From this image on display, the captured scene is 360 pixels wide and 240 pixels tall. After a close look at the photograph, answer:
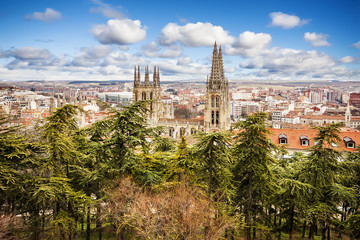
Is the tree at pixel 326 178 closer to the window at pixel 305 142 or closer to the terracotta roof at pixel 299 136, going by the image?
the terracotta roof at pixel 299 136

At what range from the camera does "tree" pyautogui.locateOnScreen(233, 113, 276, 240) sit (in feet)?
48.8

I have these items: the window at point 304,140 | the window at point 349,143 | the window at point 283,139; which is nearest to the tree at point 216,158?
the window at point 283,139

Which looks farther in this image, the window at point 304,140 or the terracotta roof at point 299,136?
the window at point 304,140

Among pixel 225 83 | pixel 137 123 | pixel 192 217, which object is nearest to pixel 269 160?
pixel 192 217

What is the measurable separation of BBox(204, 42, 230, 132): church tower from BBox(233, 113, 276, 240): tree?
1652 inches

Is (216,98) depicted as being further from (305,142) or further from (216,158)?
(216,158)

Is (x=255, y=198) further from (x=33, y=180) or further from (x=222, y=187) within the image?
(x=33, y=180)

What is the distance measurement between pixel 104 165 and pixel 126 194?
2.31m

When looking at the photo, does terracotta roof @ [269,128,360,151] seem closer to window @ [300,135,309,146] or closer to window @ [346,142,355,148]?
window @ [300,135,309,146]

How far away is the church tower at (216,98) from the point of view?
57250mm

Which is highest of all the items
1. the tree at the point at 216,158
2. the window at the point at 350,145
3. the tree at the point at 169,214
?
the tree at the point at 216,158

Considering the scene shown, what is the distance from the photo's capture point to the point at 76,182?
16438 mm

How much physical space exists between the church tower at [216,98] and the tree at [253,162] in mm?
41949

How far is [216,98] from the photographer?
5838 centimetres
